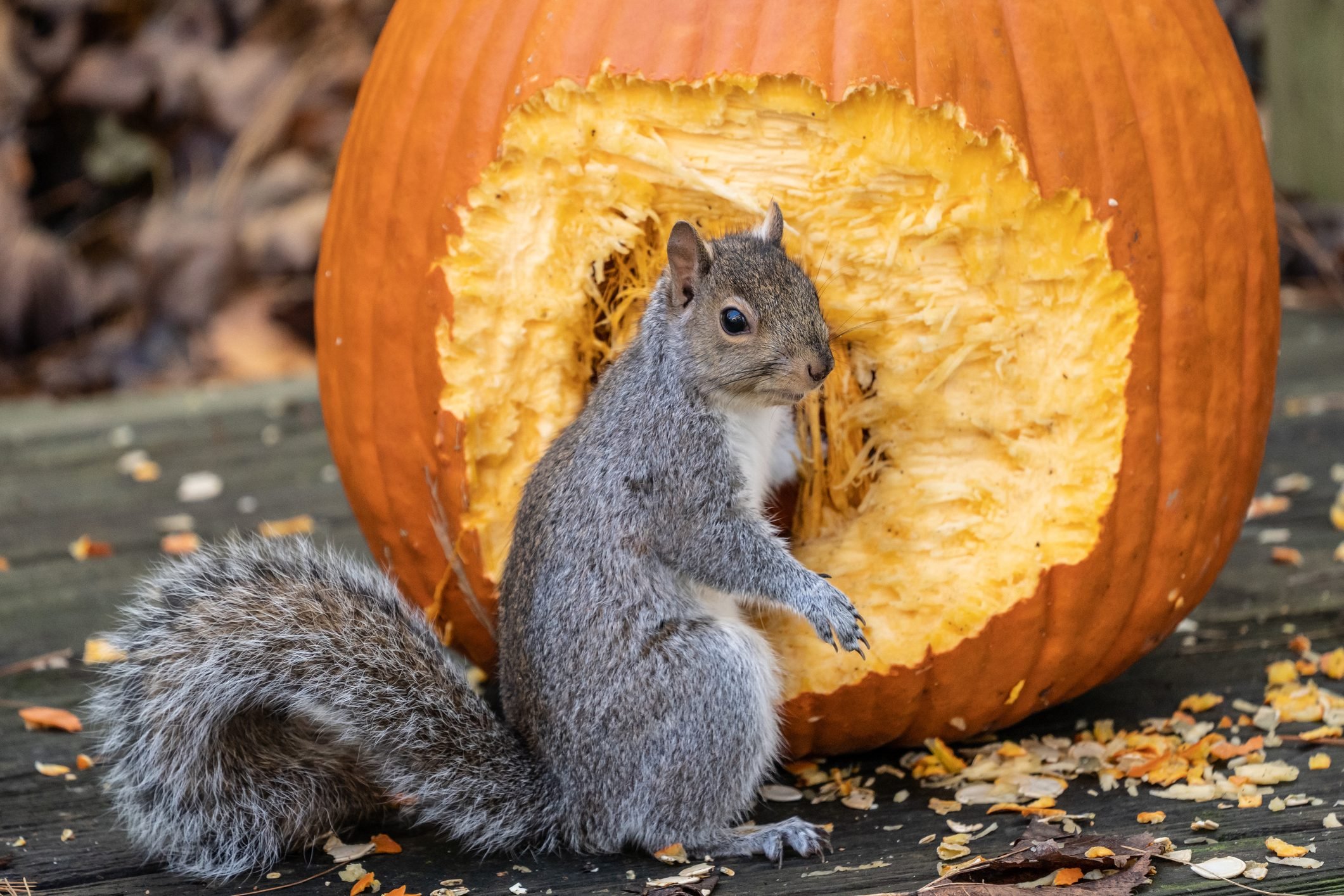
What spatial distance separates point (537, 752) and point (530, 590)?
0.25m

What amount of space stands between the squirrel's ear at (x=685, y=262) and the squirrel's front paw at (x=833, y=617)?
0.50 m

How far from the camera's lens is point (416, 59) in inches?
97.7

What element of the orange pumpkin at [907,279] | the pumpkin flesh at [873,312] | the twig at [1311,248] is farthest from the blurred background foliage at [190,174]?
the pumpkin flesh at [873,312]

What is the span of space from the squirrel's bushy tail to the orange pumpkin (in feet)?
1.19

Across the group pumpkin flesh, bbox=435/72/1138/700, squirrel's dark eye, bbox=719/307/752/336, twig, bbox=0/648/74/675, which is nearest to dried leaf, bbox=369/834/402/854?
pumpkin flesh, bbox=435/72/1138/700

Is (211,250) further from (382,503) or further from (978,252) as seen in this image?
(978,252)

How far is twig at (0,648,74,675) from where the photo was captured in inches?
113

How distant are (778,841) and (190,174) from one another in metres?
4.66

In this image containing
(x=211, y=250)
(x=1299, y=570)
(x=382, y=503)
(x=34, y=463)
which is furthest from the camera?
(x=211, y=250)

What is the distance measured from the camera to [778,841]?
208cm

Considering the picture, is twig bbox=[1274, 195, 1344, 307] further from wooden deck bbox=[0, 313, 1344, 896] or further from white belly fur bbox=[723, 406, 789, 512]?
white belly fur bbox=[723, 406, 789, 512]

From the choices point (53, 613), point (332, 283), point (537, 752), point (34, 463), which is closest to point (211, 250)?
point (34, 463)

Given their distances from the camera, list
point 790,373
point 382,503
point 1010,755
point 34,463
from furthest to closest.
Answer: point 34,463 < point 382,503 < point 1010,755 < point 790,373

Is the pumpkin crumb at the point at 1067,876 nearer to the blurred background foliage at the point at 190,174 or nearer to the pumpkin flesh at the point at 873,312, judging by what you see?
the pumpkin flesh at the point at 873,312
